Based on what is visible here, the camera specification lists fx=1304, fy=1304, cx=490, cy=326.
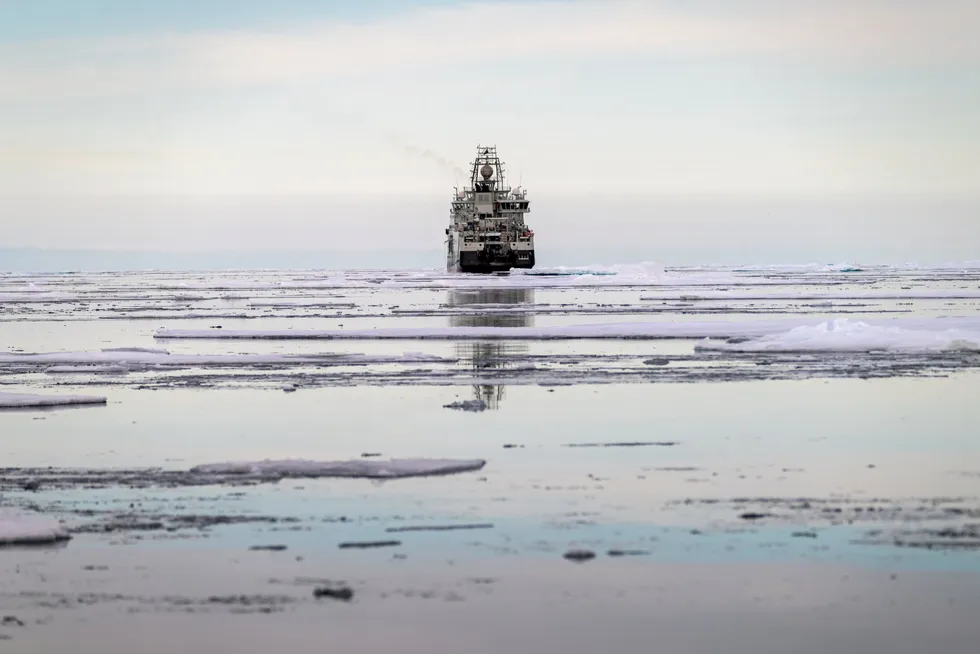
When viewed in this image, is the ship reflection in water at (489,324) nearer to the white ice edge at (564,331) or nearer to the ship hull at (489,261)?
the white ice edge at (564,331)

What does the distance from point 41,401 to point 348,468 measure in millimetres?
6518

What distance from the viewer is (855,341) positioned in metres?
22.0

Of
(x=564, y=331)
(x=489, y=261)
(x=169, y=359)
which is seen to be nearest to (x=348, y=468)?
(x=169, y=359)

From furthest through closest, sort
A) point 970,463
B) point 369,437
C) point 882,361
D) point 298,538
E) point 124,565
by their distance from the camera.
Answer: point 882,361 < point 369,437 < point 970,463 < point 298,538 < point 124,565

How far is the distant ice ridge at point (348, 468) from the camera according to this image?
1037 centimetres

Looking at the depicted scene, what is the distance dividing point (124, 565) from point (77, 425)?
6347mm

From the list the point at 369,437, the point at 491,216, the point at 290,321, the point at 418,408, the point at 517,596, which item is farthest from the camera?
the point at 491,216

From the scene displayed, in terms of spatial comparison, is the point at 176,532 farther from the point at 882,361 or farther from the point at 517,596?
the point at 882,361

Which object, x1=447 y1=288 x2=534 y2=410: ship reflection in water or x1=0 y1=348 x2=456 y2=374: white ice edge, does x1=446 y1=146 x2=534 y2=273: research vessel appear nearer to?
x1=447 y1=288 x2=534 y2=410: ship reflection in water

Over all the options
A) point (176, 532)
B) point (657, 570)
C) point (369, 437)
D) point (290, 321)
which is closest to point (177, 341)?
point (290, 321)

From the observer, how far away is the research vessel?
8575cm

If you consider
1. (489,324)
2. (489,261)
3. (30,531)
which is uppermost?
(489,261)

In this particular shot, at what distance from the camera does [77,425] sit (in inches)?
534

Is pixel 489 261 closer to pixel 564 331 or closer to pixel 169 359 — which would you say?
pixel 564 331
